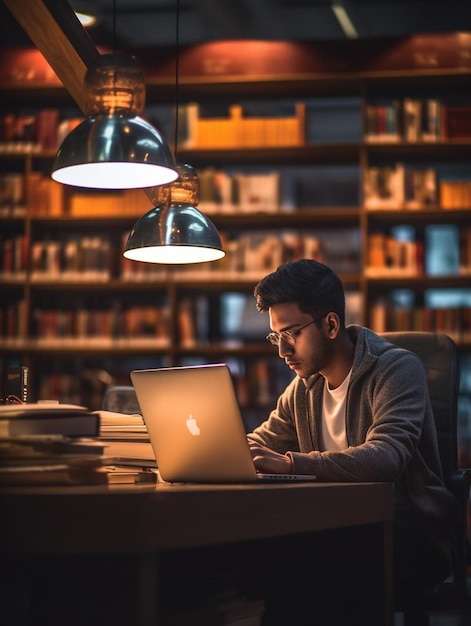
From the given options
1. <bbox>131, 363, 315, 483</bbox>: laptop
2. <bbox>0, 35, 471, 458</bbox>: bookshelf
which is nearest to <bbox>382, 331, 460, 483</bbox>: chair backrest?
<bbox>131, 363, 315, 483</bbox>: laptop

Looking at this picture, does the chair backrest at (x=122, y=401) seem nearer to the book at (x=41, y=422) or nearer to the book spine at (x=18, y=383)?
the book spine at (x=18, y=383)

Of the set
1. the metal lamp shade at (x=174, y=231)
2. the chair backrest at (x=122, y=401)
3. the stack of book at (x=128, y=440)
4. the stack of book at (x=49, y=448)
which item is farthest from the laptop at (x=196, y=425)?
the chair backrest at (x=122, y=401)

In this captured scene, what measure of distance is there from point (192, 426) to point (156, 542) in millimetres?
496

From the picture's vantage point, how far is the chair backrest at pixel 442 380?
2488mm

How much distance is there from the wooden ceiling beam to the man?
0.73m

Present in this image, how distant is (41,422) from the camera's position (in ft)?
5.12

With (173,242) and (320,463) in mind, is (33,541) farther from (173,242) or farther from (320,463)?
(173,242)

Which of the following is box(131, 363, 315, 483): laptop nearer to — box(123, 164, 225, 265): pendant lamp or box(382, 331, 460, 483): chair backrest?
box(382, 331, 460, 483): chair backrest

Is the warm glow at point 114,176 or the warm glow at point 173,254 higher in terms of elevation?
the warm glow at point 114,176

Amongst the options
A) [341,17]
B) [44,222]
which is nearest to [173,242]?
[44,222]

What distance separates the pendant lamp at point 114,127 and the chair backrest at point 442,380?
89cm

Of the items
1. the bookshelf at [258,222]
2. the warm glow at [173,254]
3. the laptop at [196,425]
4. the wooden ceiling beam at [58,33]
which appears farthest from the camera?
the bookshelf at [258,222]

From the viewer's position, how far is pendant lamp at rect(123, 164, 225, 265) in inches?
106

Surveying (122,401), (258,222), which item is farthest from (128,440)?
(258,222)
